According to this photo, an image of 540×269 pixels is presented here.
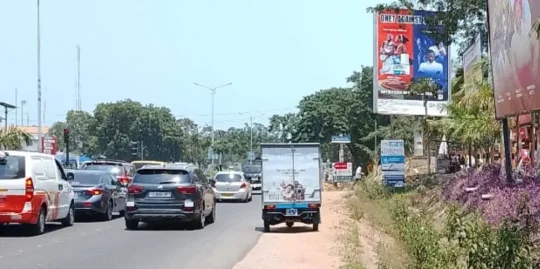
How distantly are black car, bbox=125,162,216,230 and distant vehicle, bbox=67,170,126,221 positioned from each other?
247cm

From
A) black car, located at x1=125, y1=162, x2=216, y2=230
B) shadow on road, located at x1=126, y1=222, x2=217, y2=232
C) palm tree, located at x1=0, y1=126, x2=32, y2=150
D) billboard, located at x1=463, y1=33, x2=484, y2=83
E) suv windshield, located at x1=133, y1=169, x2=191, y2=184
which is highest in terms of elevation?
billboard, located at x1=463, y1=33, x2=484, y2=83

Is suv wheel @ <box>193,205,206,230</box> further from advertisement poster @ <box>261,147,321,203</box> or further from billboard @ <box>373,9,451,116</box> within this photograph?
billboard @ <box>373,9,451,116</box>

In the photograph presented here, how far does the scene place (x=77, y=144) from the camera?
286ft

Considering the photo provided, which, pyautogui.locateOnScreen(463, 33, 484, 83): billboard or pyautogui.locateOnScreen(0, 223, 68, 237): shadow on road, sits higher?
pyautogui.locateOnScreen(463, 33, 484, 83): billboard

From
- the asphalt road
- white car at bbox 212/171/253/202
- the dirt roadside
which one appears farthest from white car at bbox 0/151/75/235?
white car at bbox 212/171/253/202

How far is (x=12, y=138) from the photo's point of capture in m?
42.6

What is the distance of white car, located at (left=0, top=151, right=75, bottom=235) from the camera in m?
16.6

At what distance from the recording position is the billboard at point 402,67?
38750 mm

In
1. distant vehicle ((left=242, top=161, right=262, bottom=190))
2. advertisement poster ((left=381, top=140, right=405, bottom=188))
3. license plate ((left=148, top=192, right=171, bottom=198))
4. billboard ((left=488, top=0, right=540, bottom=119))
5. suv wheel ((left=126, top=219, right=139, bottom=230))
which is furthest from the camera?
distant vehicle ((left=242, top=161, right=262, bottom=190))

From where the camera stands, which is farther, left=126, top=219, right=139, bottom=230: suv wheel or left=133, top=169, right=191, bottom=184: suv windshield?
left=126, top=219, right=139, bottom=230: suv wheel

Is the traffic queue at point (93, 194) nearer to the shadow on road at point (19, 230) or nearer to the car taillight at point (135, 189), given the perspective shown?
the car taillight at point (135, 189)

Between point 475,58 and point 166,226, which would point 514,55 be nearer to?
point 166,226

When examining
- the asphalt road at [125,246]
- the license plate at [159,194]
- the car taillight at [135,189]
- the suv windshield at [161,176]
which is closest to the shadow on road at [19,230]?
the asphalt road at [125,246]

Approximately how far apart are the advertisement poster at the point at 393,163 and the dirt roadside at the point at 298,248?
816 centimetres
